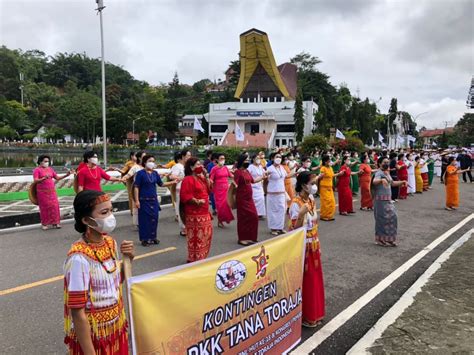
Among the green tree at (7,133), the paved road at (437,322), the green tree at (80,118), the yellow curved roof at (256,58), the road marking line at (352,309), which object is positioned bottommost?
the road marking line at (352,309)

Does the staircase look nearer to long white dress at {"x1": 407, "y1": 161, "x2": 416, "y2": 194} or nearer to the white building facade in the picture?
the white building facade

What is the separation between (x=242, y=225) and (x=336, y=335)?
11.7ft

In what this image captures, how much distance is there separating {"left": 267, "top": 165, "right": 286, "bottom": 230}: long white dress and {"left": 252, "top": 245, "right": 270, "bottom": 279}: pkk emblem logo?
200 inches

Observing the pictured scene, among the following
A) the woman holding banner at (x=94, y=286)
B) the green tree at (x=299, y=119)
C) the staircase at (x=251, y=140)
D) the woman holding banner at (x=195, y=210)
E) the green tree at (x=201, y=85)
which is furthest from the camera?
the green tree at (x=201, y=85)

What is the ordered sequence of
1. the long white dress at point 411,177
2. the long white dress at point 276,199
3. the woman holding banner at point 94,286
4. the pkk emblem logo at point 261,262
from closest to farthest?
the woman holding banner at point 94,286 < the pkk emblem logo at point 261,262 < the long white dress at point 276,199 < the long white dress at point 411,177

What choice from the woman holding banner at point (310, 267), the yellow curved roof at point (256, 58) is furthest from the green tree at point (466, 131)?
the woman holding banner at point (310, 267)

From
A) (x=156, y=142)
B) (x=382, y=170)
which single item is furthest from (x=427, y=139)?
(x=382, y=170)

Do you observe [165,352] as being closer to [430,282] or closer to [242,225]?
[430,282]

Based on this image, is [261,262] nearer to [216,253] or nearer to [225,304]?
[225,304]

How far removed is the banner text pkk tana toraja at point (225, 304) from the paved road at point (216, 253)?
69 cm

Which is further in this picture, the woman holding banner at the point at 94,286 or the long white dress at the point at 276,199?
the long white dress at the point at 276,199

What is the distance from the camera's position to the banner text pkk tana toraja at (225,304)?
6.79ft

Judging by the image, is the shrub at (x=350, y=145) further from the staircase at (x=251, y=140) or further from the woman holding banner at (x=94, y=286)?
the woman holding banner at (x=94, y=286)

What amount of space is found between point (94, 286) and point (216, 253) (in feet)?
14.1
